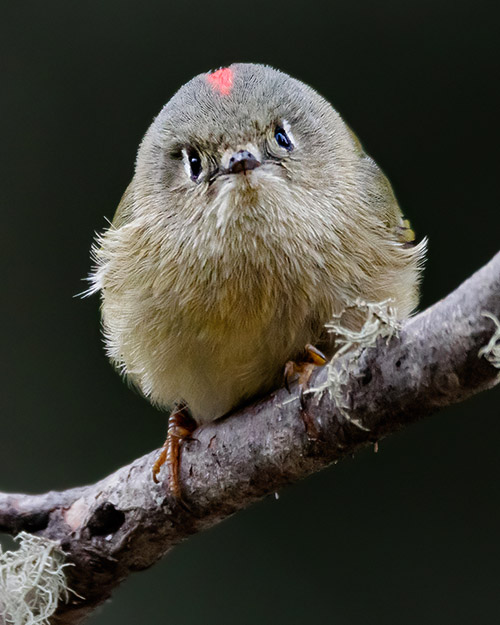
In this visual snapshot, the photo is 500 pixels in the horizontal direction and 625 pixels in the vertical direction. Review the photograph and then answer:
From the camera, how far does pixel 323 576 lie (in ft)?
10.9

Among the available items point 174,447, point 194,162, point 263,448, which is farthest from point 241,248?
point 174,447

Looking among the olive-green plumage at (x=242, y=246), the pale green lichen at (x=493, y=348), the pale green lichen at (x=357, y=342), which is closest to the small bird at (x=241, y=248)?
the olive-green plumage at (x=242, y=246)

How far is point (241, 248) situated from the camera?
6.92 ft

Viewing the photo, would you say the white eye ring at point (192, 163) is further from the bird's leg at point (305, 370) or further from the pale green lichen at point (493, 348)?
the pale green lichen at point (493, 348)

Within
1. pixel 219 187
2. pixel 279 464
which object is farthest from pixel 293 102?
pixel 279 464

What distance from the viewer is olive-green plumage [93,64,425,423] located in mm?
2107

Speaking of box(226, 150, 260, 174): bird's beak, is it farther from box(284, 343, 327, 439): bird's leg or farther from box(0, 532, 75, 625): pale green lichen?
box(0, 532, 75, 625): pale green lichen

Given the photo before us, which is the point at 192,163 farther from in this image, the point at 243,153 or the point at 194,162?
the point at 243,153

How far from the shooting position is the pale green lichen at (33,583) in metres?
2.39

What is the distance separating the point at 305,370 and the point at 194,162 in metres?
0.63

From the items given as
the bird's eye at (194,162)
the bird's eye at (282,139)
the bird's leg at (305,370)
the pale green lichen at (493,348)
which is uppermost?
the bird's eye at (194,162)

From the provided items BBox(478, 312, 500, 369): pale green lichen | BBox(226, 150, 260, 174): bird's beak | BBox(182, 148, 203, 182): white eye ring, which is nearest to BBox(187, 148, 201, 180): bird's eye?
BBox(182, 148, 203, 182): white eye ring

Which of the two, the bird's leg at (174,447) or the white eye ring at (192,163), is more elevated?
the white eye ring at (192,163)

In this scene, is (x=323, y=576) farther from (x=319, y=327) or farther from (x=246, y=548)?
(x=319, y=327)
